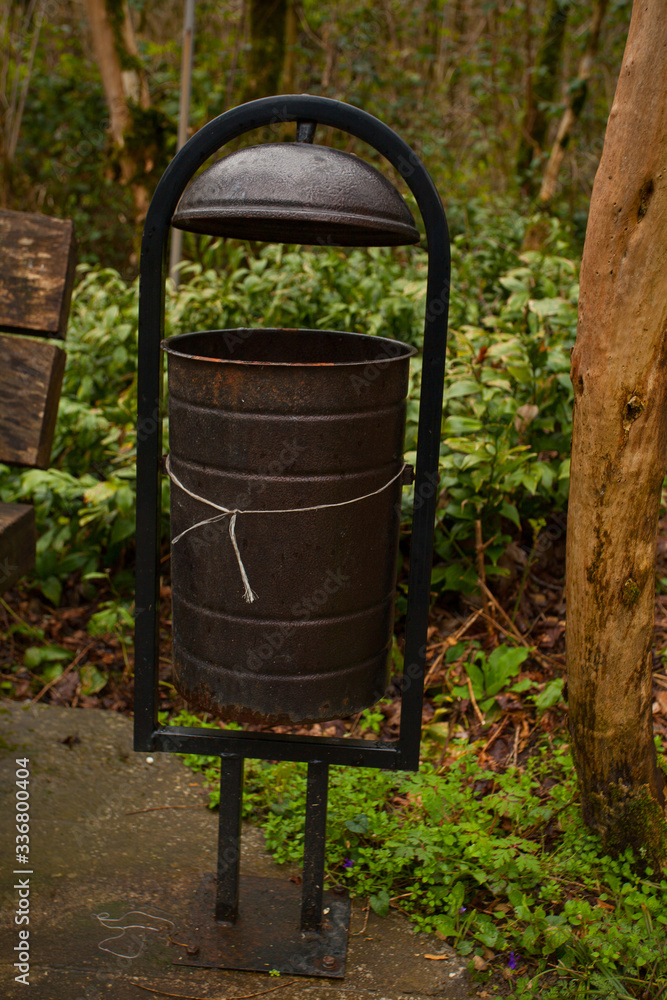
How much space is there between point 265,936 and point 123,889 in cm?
39

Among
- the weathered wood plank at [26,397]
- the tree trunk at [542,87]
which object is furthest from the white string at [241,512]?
the tree trunk at [542,87]

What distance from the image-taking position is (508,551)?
3273mm

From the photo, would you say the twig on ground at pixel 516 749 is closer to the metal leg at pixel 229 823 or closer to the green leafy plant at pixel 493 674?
the green leafy plant at pixel 493 674

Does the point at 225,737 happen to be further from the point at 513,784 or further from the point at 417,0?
the point at 417,0

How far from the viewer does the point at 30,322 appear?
8.12 ft

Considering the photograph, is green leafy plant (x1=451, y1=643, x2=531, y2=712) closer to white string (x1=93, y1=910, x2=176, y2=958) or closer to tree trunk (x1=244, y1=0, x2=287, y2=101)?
white string (x1=93, y1=910, x2=176, y2=958)

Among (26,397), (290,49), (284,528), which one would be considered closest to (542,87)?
(290,49)

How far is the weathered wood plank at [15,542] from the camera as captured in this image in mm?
2219

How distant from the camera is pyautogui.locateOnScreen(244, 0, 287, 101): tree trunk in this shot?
7.39 m

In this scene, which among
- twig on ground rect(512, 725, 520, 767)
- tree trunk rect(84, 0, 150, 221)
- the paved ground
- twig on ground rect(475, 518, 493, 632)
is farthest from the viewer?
tree trunk rect(84, 0, 150, 221)

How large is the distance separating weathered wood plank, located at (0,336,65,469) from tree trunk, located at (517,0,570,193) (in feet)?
20.3

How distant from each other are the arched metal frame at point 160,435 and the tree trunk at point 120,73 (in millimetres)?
5339

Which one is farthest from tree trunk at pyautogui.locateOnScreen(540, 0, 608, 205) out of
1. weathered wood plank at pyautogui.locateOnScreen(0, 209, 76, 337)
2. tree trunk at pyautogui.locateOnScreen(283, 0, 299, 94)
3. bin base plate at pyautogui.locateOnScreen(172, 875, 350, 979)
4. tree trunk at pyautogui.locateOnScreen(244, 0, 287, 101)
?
bin base plate at pyautogui.locateOnScreen(172, 875, 350, 979)

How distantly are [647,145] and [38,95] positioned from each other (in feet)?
29.4
